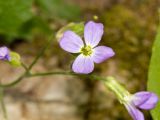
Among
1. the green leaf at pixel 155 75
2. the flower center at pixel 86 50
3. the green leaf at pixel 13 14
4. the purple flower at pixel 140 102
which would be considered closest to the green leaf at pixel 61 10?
the green leaf at pixel 13 14

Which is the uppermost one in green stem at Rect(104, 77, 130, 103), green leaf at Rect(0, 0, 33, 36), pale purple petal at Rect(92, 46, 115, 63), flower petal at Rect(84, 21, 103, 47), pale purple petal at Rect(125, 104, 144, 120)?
green leaf at Rect(0, 0, 33, 36)

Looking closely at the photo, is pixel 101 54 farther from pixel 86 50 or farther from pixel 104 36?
pixel 104 36

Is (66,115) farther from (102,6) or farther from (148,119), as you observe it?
(102,6)

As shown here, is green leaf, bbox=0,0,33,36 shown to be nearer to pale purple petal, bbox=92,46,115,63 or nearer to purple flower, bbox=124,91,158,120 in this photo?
pale purple petal, bbox=92,46,115,63

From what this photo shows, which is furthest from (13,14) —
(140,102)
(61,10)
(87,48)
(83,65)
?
(140,102)

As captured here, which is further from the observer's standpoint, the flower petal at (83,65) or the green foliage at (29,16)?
the green foliage at (29,16)

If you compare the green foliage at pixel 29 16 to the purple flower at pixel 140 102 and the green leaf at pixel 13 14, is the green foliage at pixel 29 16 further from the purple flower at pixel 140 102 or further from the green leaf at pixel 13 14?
the purple flower at pixel 140 102

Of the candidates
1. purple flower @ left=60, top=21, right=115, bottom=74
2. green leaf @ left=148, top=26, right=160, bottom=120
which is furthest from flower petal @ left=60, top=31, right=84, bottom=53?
green leaf @ left=148, top=26, right=160, bottom=120
